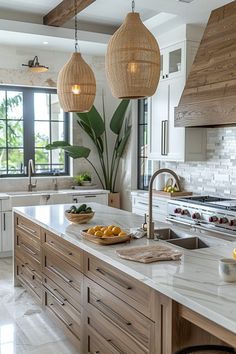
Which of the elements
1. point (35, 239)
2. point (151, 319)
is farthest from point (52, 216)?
point (151, 319)

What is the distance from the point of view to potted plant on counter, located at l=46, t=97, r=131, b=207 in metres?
6.38

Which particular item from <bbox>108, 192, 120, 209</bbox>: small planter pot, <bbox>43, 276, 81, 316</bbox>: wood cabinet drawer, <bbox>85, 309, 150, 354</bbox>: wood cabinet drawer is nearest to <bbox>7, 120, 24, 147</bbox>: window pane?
<bbox>108, 192, 120, 209</bbox>: small planter pot

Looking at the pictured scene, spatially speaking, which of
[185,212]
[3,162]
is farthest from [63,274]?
[3,162]

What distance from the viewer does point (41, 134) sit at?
21.8 ft

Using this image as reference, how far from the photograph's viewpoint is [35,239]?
12.7ft

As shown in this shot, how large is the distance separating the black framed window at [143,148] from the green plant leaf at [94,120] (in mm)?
615

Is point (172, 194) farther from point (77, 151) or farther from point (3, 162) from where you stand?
point (3, 162)

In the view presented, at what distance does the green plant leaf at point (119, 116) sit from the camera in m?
6.54

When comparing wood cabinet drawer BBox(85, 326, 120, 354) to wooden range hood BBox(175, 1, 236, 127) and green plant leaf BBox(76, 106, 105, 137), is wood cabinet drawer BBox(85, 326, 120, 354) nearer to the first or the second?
wooden range hood BBox(175, 1, 236, 127)

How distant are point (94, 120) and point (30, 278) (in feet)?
10.4

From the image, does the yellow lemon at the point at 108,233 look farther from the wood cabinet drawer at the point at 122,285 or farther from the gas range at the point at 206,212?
the gas range at the point at 206,212

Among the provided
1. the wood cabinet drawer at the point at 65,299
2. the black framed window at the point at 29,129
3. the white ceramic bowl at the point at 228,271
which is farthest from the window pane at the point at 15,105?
the white ceramic bowl at the point at 228,271

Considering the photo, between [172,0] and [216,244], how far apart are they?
8.71 ft

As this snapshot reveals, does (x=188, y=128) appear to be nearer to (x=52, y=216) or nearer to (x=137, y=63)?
(x=52, y=216)
